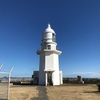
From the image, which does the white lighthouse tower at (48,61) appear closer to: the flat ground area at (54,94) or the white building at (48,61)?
the white building at (48,61)

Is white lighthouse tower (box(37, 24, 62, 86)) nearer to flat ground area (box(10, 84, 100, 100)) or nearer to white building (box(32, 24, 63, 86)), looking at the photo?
white building (box(32, 24, 63, 86))

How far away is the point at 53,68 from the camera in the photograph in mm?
30141

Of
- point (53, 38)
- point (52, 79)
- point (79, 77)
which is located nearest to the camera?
point (52, 79)

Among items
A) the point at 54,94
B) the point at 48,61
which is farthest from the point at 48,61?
the point at 54,94

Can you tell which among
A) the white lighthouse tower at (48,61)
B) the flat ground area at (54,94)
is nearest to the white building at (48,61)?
the white lighthouse tower at (48,61)

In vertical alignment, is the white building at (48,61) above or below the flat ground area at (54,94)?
above

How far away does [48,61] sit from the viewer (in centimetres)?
3028

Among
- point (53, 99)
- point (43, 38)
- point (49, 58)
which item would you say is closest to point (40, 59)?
point (49, 58)

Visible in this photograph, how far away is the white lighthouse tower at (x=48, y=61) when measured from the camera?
98.5ft

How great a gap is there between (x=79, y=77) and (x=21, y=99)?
2708 centimetres

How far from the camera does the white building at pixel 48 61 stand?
98.5 ft

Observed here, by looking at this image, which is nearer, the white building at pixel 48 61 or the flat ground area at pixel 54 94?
the flat ground area at pixel 54 94

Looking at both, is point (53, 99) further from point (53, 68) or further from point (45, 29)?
point (45, 29)

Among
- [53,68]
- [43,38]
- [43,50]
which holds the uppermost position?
[43,38]
